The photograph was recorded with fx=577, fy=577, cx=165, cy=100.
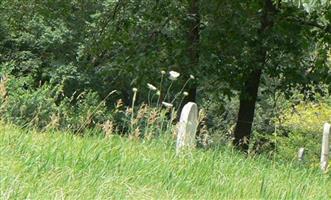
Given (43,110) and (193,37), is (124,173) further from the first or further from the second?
(193,37)

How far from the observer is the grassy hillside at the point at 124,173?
3254 mm

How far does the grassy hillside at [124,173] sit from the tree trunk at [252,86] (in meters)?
6.37

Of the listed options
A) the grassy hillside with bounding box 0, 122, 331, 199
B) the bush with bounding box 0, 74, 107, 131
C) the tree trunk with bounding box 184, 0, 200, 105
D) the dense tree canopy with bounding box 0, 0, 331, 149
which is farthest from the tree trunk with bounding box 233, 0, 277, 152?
the grassy hillside with bounding box 0, 122, 331, 199

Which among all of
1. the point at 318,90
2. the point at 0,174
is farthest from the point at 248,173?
the point at 318,90

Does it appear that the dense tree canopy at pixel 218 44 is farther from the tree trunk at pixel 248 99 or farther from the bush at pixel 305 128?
the bush at pixel 305 128

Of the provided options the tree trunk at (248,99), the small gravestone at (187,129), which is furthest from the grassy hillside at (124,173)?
the tree trunk at (248,99)

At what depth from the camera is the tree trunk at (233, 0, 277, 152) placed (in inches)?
455

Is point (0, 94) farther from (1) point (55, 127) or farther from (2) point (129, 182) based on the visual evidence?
(2) point (129, 182)

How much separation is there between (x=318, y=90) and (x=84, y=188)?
10.4 meters

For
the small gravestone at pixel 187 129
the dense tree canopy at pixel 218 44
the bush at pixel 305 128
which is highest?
the dense tree canopy at pixel 218 44

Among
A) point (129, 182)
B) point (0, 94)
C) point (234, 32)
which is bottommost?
point (129, 182)

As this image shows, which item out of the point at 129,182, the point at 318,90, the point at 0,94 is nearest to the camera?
the point at 129,182

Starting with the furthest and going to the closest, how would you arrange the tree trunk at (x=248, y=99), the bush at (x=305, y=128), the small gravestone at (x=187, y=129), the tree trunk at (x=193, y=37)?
the bush at (x=305, y=128) → the tree trunk at (x=248, y=99) → the tree trunk at (x=193, y=37) → the small gravestone at (x=187, y=129)

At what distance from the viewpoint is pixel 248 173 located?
490cm
